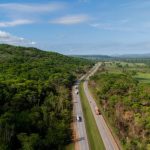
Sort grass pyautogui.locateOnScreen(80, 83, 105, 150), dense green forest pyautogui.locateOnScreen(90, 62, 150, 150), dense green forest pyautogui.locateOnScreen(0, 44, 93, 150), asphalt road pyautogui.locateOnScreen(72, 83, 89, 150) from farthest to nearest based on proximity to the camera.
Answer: grass pyautogui.locateOnScreen(80, 83, 105, 150) < asphalt road pyautogui.locateOnScreen(72, 83, 89, 150) < dense green forest pyautogui.locateOnScreen(90, 62, 150, 150) < dense green forest pyautogui.locateOnScreen(0, 44, 93, 150)

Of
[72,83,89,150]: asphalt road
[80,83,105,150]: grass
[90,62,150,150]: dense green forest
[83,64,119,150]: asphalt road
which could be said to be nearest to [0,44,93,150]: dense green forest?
[72,83,89,150]: asphalt road

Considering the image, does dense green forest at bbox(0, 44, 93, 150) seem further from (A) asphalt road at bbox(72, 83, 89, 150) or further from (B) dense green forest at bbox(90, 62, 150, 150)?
(B) dense green forest at bbox(90, 62, 150, 150)

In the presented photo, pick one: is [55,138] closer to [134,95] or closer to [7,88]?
[7,88]

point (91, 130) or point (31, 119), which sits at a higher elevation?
point (31, 119)

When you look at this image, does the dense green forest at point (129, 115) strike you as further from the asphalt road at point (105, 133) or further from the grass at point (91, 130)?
the grass at point (91, 130)

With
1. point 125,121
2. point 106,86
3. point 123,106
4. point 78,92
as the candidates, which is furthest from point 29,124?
point 78,92

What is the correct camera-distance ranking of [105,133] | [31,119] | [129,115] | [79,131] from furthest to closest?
[129,115] < [79,131] < [105,133] < [31,119]

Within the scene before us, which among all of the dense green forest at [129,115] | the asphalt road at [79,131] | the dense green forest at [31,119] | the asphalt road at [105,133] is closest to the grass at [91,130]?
the asphalt road at [105,133]

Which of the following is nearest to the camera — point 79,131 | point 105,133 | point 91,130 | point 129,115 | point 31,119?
point 31,119

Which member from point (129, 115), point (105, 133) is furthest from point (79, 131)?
point (129, 115)

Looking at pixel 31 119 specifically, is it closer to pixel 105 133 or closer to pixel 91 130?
pixel 91 130

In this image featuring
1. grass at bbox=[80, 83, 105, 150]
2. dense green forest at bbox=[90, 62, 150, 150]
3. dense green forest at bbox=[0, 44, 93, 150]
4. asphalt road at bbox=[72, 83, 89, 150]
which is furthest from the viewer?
grass at bbox=[80, 83, 105, 150]

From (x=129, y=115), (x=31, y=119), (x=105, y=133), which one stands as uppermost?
(x=31, y=119)
